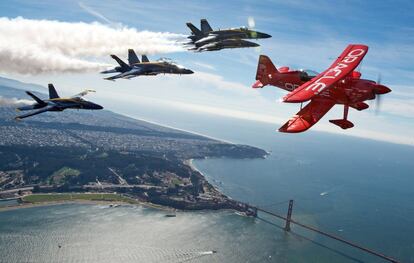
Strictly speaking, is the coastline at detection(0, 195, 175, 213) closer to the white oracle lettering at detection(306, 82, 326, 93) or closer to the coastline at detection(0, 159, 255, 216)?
the coastline at detection(0, 159, 255, 216)

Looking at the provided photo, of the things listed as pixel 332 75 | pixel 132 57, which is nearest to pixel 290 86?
pixel 332 75

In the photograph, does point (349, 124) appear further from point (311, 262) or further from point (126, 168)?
point (126, 168)

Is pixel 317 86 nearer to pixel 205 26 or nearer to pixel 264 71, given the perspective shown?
pixel 264 71

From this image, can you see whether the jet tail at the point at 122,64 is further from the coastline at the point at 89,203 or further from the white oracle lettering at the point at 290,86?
the coastline at the point at 89,203

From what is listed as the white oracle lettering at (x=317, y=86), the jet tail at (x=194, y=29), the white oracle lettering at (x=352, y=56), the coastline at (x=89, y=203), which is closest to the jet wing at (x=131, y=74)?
the jet tail at (x=194, y=29)

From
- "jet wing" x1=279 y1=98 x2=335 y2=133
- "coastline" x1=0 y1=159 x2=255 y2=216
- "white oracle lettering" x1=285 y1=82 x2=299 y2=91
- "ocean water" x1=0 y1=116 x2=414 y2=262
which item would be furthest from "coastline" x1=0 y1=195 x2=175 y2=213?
"jet wing" x1=279 y1=98 x2=335 y2=133

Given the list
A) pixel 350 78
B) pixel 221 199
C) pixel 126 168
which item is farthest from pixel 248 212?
pixel 350 78

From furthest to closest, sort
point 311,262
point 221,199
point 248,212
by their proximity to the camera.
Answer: point 221,199 → point 248,212 → point 311,262
